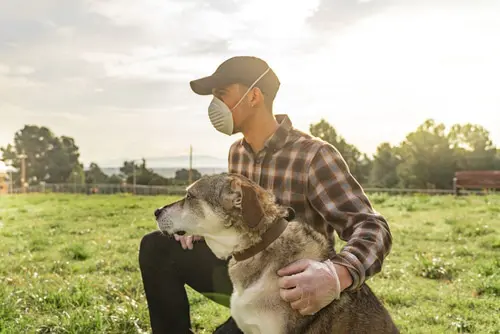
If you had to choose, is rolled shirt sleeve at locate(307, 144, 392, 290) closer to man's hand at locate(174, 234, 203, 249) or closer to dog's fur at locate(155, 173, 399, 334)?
dog's fur at locate(155, 173, 399, 334)

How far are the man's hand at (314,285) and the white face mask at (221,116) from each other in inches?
58.4

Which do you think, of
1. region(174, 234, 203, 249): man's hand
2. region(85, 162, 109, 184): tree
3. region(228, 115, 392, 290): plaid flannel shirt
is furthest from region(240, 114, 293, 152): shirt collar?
region(85, 162, 109, 184): tree

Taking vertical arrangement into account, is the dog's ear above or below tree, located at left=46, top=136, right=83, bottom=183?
below

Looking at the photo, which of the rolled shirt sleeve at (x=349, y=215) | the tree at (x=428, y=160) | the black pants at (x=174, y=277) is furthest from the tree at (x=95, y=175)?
the rolled shirt sleeve at (x=349, y=215)

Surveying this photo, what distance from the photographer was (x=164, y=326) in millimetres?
4352

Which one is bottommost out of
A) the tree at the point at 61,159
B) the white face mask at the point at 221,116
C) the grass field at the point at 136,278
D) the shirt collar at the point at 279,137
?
the grass field at the point at 136,278

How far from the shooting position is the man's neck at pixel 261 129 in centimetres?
410

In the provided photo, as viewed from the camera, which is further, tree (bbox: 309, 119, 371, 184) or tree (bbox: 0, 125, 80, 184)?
tree (bbox: 0, 125, 80, 184)

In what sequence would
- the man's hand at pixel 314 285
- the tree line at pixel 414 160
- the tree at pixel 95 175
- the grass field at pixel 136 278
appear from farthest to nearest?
the tree at pixel 95 175
the tree line at pixel 414 160
the grass field at pixel 136 278
the man's hand at pixel 314 285

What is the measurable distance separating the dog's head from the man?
0.31m

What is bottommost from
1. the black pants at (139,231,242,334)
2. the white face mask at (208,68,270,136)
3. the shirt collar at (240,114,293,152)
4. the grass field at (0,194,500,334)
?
the grass field at (0,194,500,334)

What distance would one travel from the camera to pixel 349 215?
136 inches

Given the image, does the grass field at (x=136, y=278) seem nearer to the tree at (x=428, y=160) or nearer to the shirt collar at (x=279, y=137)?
the shirt collar at (x=279, y=137)

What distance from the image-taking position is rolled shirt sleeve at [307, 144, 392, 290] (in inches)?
123
